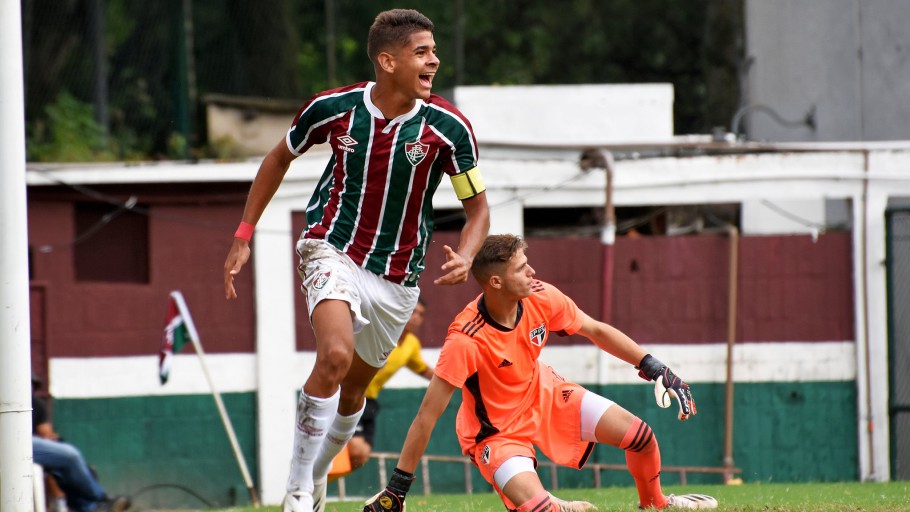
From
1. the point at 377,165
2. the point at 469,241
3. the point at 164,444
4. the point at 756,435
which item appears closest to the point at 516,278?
the point at 469,241

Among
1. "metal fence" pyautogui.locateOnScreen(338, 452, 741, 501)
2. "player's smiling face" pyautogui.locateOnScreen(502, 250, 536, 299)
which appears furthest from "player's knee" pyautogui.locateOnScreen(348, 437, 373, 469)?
"player's smiling face" pyautogui.locateOnScreen(502, 250, 536, 299)

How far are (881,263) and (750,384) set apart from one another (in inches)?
78.8

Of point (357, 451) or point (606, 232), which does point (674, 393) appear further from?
point (606, 232)

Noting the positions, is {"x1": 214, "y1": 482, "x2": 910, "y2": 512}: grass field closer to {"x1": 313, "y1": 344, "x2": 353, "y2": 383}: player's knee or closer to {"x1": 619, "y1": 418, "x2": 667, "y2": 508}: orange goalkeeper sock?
{"x1": 619, "y1": 418, "x2": 667, "y2": 508}: orange goalkeeper sock

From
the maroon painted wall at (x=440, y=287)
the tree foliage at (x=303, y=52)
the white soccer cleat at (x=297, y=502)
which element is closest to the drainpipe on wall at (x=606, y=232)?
the maroon painted wall at (x=440, y=287)

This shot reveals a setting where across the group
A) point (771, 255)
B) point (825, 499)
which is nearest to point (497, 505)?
point (825, 499)

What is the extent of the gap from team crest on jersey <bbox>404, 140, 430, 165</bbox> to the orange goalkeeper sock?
1792 millimetres

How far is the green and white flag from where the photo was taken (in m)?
12.5

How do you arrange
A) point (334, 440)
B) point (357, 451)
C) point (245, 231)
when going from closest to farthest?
point (245, 231), point (334, 440), point (357, 451)

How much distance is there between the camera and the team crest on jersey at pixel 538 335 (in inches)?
269

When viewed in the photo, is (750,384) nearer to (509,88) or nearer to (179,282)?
(509,88)

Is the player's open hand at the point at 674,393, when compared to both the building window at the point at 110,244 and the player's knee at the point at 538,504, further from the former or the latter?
the building window at the point at 110,244

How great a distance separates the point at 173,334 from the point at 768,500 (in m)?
6.94

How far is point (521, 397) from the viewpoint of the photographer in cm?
686
